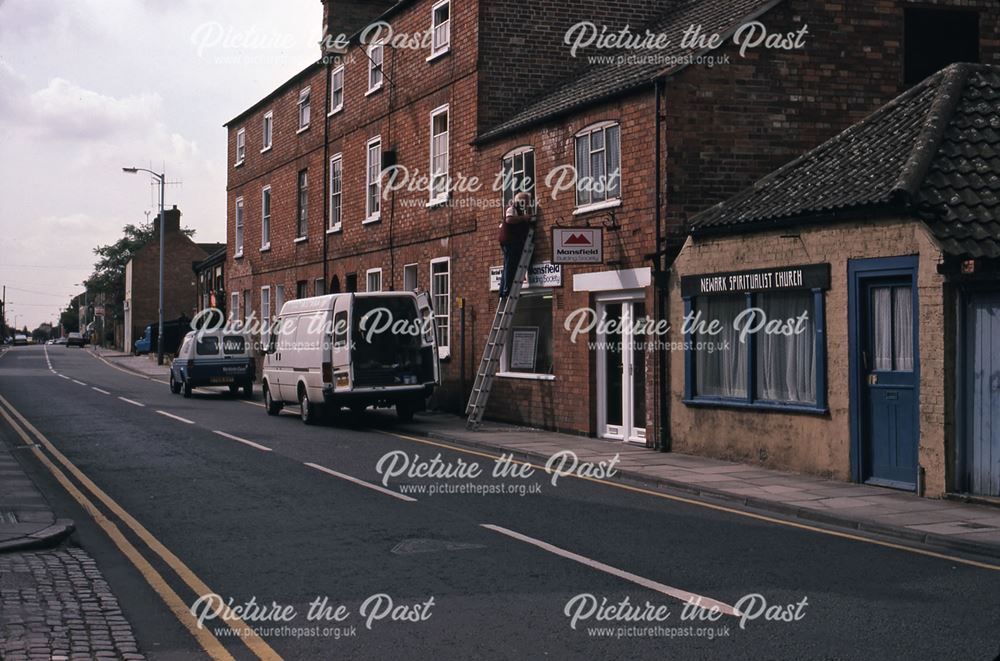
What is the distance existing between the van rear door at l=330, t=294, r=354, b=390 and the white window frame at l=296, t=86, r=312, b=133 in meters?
15.6

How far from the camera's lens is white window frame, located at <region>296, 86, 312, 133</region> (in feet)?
116

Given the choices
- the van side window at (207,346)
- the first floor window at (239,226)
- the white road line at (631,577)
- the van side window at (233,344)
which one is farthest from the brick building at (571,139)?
the first floor window at (239,226)

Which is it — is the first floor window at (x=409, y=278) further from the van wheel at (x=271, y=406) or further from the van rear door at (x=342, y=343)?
the van rear door at (x=342, y=343)

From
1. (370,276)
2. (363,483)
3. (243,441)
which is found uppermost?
(370,276)

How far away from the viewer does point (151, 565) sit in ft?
28.5

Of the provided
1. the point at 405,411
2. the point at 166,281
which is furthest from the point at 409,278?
the point at 166,281

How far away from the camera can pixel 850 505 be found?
11727mm

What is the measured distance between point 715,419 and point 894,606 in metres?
8.87

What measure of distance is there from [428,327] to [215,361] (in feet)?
38.0

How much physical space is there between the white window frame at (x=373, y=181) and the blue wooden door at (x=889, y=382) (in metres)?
17.6

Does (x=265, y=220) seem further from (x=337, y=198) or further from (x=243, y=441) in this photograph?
(x=243, y=441)

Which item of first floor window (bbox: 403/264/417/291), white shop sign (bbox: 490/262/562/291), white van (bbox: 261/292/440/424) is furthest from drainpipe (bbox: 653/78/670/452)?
first floor window (bbox: 403/264/417/291)

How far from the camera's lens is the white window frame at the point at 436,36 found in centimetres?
2528

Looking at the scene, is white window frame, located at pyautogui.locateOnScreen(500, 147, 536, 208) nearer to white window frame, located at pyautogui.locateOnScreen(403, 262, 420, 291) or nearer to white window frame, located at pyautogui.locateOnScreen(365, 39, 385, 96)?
white window frame, located at pyautogui.locateOnScreen(403, 262, 420, 291)
